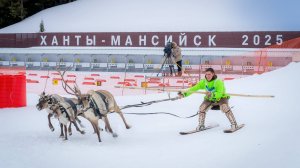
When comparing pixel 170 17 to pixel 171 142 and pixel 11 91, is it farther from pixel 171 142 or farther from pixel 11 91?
pixel 171 142

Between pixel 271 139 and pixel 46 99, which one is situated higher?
pixel 46 99

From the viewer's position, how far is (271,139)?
802 cm

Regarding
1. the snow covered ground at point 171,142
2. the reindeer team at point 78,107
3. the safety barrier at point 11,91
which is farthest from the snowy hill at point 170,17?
the reindeer team at point 78,107

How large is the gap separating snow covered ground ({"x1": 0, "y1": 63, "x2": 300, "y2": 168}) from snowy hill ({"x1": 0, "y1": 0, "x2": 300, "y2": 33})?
26.0 meters

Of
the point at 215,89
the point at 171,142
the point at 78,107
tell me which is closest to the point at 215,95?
the point at 215,89

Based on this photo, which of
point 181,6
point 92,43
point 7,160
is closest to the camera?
point 7,160

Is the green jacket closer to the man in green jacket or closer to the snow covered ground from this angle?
the man in green jacket

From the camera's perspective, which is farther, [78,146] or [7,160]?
[78,146]

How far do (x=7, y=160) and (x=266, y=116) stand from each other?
6031mm

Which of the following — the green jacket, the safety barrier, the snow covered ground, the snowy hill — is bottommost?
the snow covered ground

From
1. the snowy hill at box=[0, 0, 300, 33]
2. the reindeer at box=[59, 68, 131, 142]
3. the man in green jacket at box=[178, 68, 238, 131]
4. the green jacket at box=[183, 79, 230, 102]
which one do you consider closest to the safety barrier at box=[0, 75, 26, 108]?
the reindeer at box=[59, 68, 131, 142]

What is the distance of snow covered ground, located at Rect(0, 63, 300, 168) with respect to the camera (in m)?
7.37

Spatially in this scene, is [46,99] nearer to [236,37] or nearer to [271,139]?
[271,139]

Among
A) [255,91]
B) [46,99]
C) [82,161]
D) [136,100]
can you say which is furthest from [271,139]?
[136,100]
